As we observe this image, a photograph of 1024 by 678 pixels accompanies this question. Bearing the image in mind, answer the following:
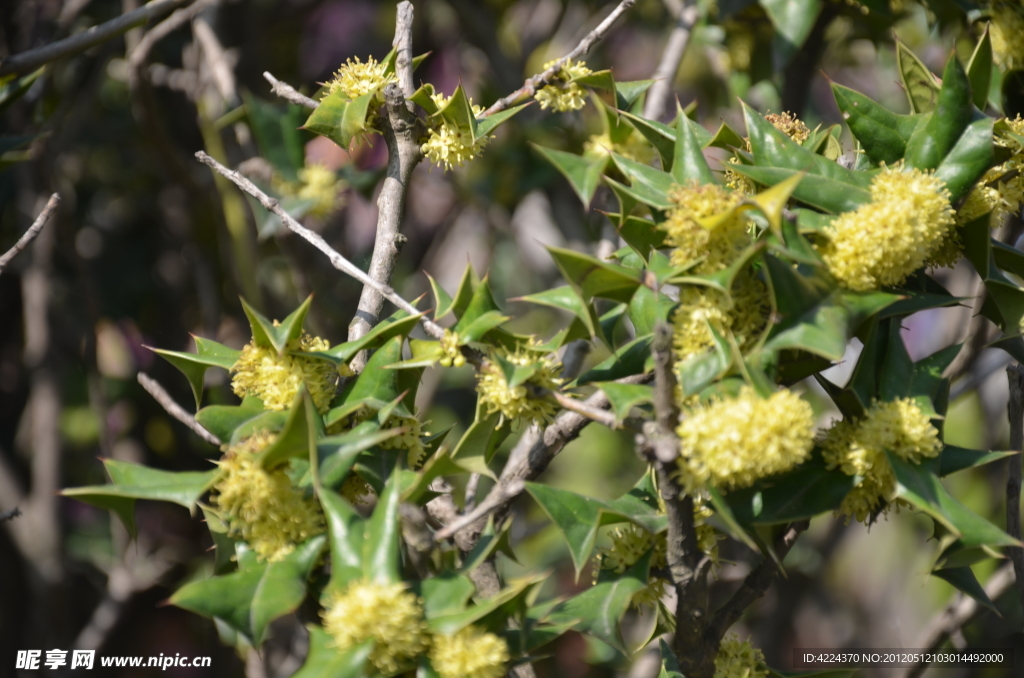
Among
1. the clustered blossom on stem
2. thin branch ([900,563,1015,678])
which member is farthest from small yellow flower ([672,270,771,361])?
thin branch ([900,563,1015,678])

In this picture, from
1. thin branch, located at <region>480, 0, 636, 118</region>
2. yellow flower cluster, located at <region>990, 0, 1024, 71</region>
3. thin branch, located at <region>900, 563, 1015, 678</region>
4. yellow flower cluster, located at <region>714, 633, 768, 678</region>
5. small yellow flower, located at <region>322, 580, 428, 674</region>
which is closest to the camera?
small yellow flower, located at <region>322, 580, 428, 674</region>

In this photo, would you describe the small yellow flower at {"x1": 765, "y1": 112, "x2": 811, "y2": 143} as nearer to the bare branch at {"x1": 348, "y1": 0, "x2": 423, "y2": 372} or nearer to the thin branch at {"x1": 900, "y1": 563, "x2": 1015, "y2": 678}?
the bare branch at {"x1": 348, "y1": 0, "x2": 423, "y2": 372}

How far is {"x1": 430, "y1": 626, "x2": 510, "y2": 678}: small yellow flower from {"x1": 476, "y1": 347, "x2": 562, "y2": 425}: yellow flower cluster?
0.76 feet

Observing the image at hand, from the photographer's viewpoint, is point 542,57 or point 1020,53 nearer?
point 1020,53

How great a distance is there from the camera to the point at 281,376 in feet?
2.93

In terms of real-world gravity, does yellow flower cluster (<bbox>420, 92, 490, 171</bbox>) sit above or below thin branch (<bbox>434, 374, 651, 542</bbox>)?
above

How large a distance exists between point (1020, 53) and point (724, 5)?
1.92ft

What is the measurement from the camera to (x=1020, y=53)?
1302 mm

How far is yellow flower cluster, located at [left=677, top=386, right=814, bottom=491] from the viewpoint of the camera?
0.69 meters

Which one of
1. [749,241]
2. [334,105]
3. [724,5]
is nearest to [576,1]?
[724,5]

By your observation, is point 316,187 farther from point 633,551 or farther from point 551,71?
point 633,551

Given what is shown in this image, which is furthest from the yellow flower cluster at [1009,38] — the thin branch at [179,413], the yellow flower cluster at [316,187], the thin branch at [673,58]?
the yellow flower cluster at [316,187]

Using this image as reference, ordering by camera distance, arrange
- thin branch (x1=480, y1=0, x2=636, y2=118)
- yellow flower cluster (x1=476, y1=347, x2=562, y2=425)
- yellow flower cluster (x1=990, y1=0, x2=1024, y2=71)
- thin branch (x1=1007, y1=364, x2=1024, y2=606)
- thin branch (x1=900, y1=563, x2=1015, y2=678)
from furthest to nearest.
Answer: thin branch (x1=900, y1=563, x2=1015, y2=678)
yellow flower cluster (x1=990, y1=0, x2=1024, y2=71)
thin branch (x1=1007, y1=364, x2=1024, y2=606)
thin branch (x1=480, y1=0, x2=636, y2=118)
yellow flower cluster (x1=476, y1=347, x2=562, y2=425)

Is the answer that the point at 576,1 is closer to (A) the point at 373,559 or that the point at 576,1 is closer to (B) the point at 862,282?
(B) the point at 862,282
